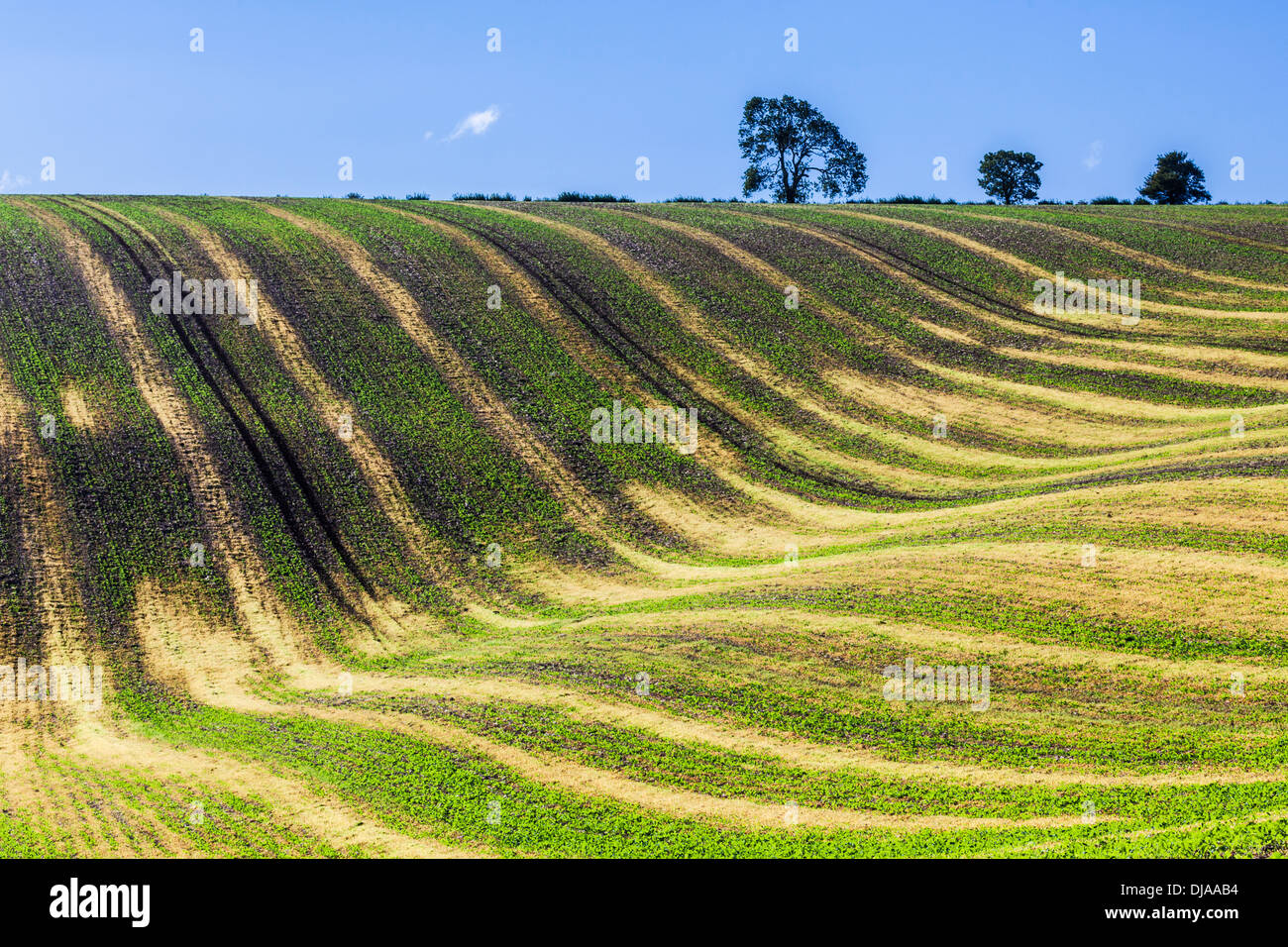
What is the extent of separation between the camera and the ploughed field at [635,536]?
21.7m

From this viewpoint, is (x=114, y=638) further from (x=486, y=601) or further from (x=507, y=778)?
(x=507, y=778)

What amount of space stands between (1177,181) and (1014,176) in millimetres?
14971

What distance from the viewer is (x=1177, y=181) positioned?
10075cm

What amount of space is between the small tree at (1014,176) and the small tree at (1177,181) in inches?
440

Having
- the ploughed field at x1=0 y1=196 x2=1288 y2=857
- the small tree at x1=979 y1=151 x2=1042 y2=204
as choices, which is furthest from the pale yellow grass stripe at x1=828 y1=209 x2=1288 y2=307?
the small tree at x1=979 y1=151 x2=1042 y2=204

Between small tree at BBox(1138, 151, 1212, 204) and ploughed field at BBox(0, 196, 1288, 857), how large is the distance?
33.8m

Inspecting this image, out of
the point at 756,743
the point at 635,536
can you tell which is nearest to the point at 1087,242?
the point at 635,536

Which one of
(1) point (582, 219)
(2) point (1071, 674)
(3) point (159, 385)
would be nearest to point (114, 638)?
(3) point (159, 385)

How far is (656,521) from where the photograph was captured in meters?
40.8

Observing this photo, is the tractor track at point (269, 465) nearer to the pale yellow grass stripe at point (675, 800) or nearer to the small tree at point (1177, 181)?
the pale yellow grass stripe at point (675, 800)

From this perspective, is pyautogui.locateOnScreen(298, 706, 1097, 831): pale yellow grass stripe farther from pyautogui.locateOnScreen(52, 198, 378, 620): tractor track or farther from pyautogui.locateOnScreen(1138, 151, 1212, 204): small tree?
pyautogui.locateOnScreen(1138, 151, 1212, 204): small tree

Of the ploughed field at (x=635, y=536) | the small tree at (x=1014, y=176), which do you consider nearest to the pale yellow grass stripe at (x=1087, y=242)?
the ploughed field at (x=635, y=536)

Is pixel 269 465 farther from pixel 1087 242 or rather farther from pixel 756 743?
pixel 1087 242

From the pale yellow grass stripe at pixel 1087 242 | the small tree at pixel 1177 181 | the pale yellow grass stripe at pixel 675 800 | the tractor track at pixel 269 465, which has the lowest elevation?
the pale yellow grass stripe at pixel 675 800
